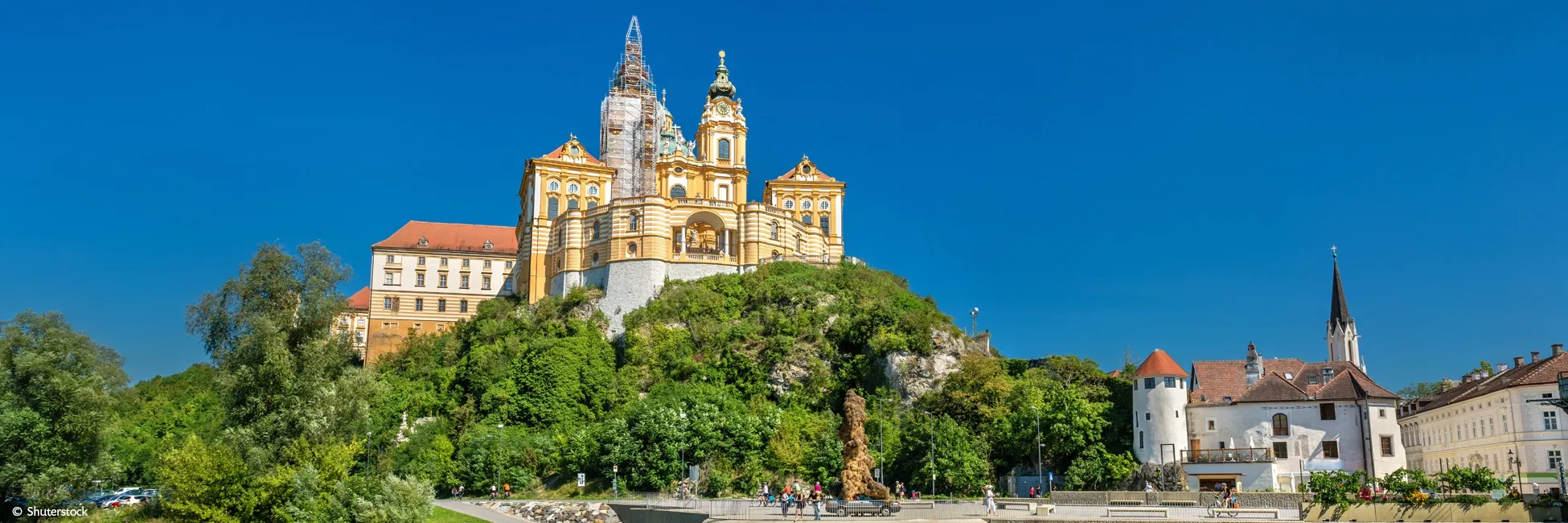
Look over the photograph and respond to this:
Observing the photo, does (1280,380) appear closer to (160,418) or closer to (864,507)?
(864,507)

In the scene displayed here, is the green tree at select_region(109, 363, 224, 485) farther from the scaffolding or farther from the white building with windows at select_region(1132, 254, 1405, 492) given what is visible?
the white building with windows at select_region(1132, 254, 1405, 492)

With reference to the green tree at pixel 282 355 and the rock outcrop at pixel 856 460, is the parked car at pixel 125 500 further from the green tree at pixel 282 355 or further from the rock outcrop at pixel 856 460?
the rock outcrop at pixel 856 460

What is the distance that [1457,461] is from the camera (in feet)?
202

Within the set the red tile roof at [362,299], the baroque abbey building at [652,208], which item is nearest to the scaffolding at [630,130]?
the baroque abbey building at [652,208]

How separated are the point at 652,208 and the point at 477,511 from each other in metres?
33.4

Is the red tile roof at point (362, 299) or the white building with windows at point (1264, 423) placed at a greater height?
the red tile roof at point (362, 299)

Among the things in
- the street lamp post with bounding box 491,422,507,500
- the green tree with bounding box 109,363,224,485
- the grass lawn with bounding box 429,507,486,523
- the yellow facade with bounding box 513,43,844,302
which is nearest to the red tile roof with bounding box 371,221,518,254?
the yellow facade with bounding box 513,43,844,302

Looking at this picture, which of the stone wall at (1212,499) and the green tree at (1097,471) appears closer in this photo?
the stone wall at (1212,499)

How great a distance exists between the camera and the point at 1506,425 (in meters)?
56.0

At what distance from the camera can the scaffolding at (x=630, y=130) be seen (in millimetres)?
97562

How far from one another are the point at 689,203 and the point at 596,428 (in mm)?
23268

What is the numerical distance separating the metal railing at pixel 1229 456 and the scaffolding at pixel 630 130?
4921 cm

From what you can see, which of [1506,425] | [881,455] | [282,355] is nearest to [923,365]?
[881,455]

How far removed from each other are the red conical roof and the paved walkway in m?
30.4
